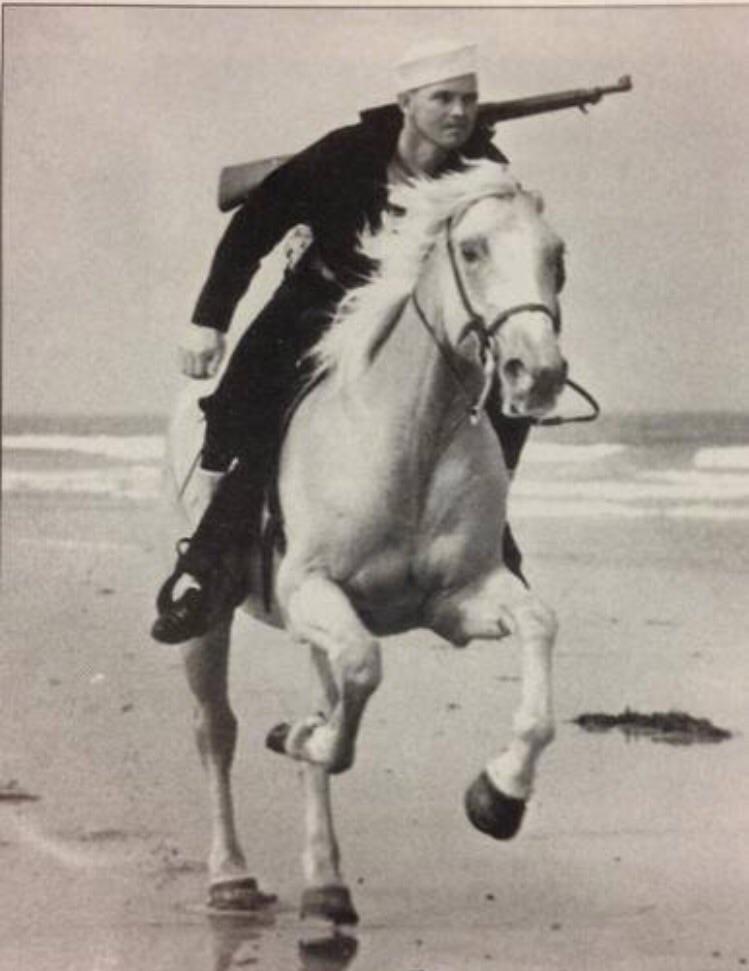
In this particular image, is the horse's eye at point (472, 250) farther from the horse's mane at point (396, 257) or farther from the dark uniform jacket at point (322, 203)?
the dark uniform jacket at point (322, 203)

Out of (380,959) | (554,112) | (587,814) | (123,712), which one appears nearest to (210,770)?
(123,712)

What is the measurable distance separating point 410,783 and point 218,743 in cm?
31

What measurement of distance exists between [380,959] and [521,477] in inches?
30.5

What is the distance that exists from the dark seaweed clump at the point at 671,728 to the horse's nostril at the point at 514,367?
0.59 meters

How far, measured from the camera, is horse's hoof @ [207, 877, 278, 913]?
9.46ft

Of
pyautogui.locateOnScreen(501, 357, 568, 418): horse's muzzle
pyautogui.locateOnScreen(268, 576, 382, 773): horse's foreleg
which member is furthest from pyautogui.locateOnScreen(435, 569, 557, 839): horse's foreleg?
pyautogui.locateOnScreen(501, 357, 568, 418): horse's muzzle

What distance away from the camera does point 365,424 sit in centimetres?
285

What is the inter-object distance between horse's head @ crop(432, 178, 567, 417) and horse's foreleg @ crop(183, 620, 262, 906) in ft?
1.99

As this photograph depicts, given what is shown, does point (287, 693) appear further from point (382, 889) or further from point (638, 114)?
point (638, 114)

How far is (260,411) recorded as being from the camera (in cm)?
291

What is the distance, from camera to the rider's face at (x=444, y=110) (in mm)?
2922

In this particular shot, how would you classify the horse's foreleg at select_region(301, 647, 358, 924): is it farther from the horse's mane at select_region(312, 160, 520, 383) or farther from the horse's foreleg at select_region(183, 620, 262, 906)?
the horse's mane at select_region(312, 160, 520, 383)

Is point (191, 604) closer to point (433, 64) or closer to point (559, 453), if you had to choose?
point (559, 453)

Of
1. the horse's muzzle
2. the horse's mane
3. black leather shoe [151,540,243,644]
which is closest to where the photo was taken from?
the horse's muzzle
